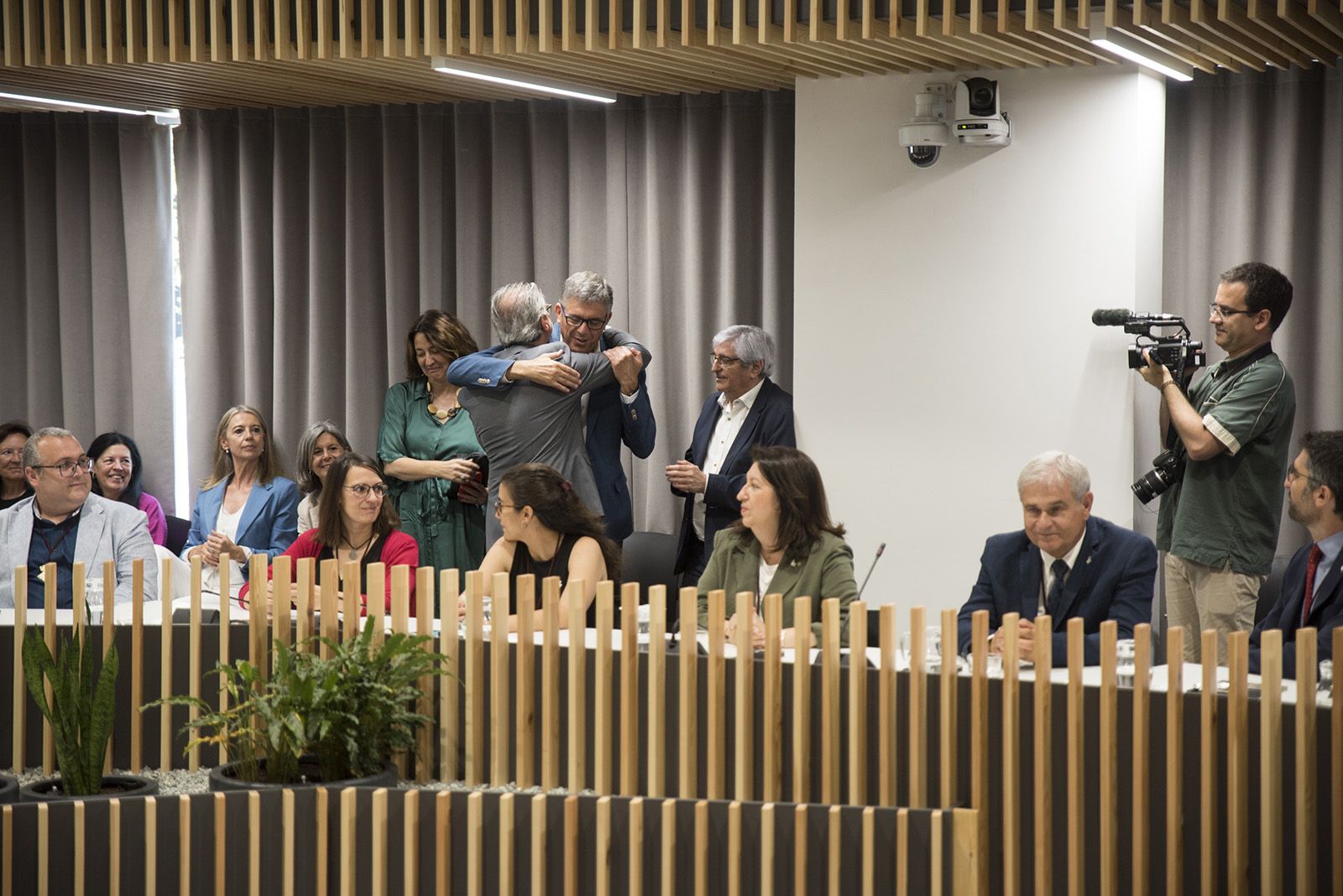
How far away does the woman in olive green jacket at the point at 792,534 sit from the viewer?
4.64 meters

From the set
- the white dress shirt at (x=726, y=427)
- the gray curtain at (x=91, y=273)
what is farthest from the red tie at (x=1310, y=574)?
the gray curtain at (x=91, y=273)

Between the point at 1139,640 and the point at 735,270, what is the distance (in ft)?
11.9

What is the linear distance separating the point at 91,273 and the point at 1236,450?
528 cm

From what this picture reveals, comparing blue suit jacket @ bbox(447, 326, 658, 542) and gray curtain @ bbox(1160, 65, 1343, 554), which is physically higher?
gray curtain @ bbox(1160, 65, 1343, 554)

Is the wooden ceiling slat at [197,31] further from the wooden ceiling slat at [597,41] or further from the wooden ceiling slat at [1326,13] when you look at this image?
the wooden ceiling slat at [1326,13]

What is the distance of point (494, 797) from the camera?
3613 mm

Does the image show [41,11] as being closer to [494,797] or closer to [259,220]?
[259,220]

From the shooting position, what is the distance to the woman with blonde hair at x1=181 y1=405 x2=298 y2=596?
643 centimetres

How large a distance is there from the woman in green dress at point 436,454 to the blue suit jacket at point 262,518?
0.44m

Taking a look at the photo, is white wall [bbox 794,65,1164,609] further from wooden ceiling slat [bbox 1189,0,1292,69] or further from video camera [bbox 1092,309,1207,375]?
wooden ceiling slat [bbox 1189,0,1292,69]

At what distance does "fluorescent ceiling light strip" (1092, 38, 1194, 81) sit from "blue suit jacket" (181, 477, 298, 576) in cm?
354

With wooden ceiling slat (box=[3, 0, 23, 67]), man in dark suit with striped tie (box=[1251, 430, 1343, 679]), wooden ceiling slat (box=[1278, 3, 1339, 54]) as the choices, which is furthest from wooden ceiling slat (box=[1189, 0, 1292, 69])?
wooden ceiling slat (box=[3, 0, 23, 67])

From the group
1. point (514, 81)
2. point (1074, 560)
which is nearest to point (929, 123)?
point (514, 81)

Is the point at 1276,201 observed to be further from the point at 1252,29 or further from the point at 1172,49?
the point at 1252,29
